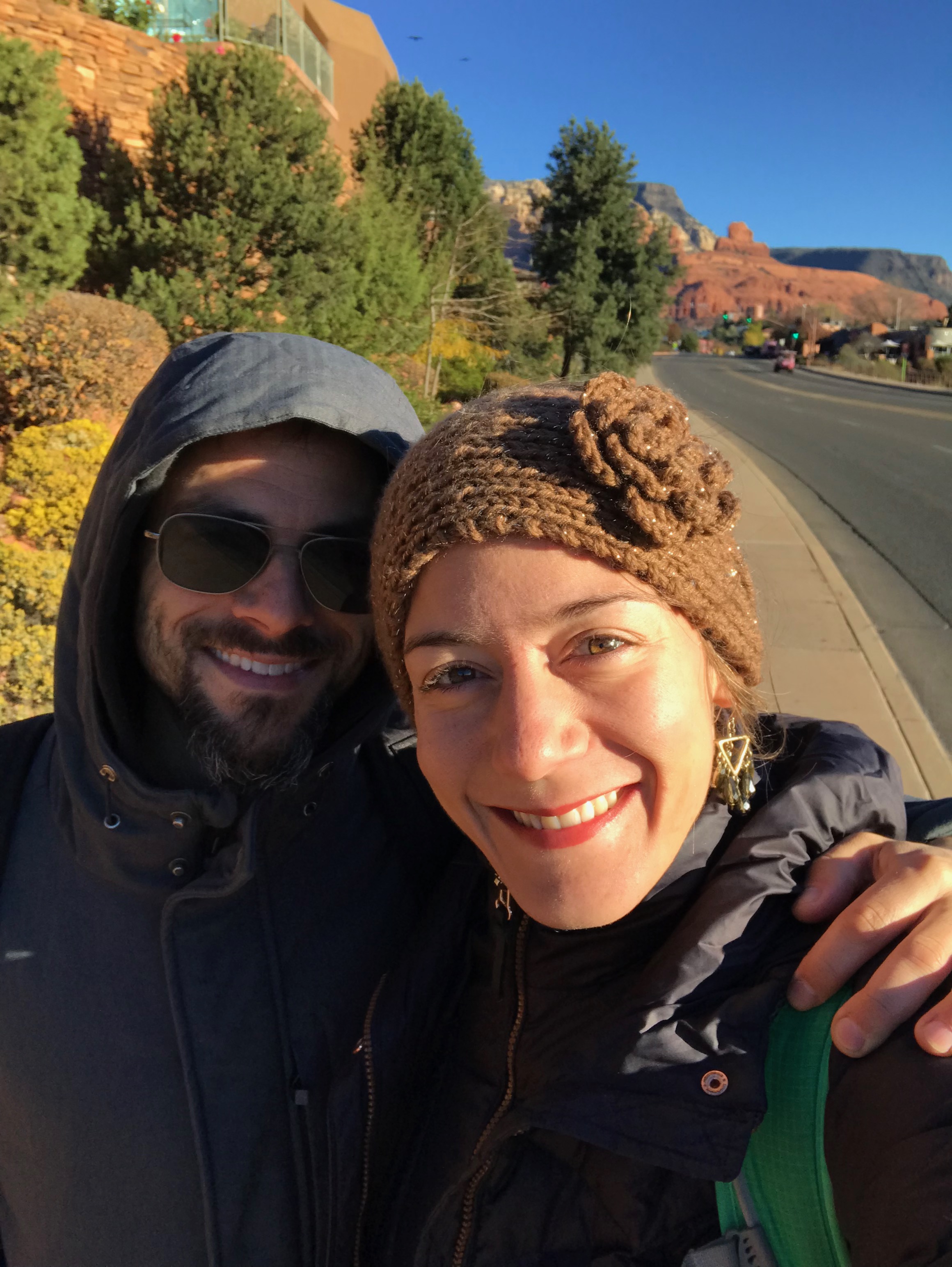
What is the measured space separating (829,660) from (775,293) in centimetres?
15113

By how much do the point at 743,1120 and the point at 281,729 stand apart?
3.46 ft

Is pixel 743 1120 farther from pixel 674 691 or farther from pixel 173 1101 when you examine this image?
pixel 173 1101

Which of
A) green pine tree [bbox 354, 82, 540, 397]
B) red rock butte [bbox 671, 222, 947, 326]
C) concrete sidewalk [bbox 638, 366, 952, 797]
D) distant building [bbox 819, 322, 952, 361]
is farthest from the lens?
red rock butte [bbox 671, 222, 947, 326]

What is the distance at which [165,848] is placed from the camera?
4.66ft

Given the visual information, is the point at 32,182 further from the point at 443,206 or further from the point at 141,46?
the point at 443,206

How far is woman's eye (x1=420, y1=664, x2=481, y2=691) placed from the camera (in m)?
1.16

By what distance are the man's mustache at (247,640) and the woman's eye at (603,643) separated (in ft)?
2.48

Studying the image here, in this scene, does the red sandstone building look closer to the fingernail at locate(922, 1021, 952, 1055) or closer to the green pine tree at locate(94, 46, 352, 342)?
the green pine tree at locate(94, 46, 352, 342)

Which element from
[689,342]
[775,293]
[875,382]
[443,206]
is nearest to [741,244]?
[775,293]

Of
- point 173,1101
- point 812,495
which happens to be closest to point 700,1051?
point 173,1101

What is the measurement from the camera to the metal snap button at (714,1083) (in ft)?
3.07

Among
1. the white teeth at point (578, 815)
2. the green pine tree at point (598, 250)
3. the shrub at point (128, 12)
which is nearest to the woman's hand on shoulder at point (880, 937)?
the white teeth at point (578, 815)

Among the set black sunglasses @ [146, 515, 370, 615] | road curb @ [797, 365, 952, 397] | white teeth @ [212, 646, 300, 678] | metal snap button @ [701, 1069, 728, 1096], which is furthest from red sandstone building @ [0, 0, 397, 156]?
road curb @ [797, 365, 952, 397]

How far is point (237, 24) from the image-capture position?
550 inches
